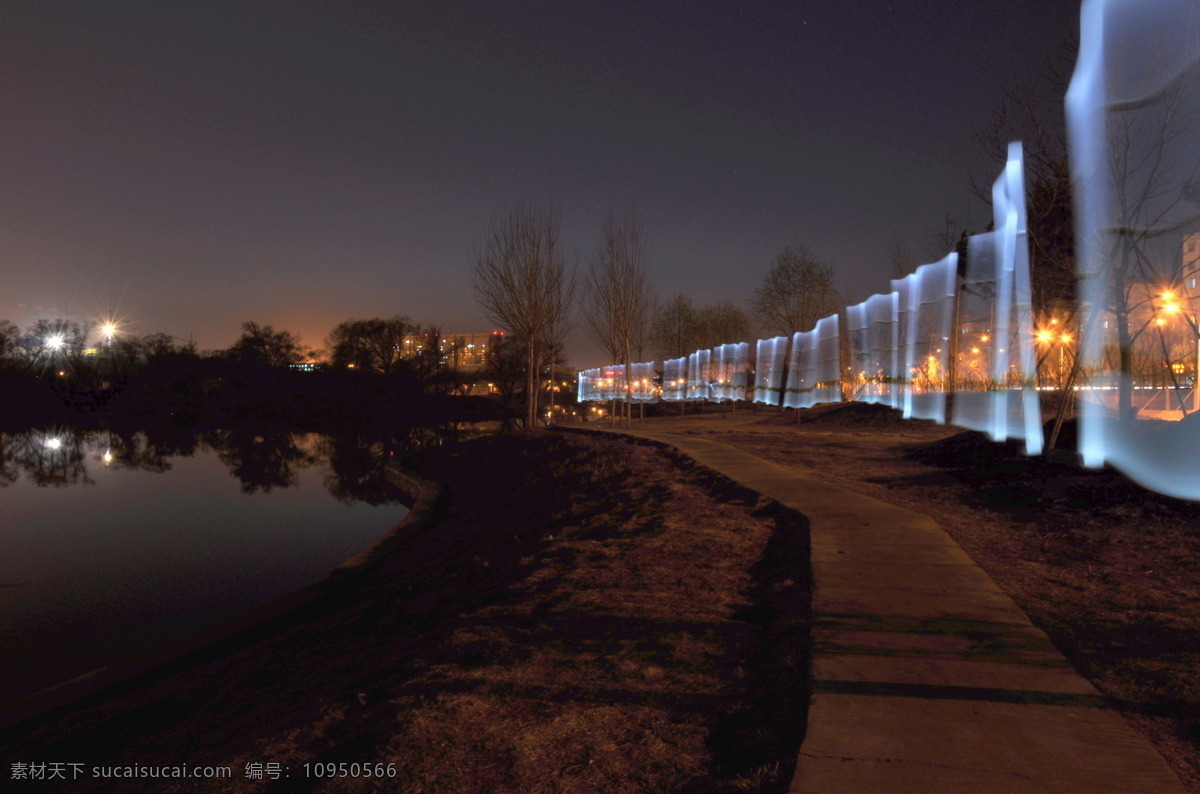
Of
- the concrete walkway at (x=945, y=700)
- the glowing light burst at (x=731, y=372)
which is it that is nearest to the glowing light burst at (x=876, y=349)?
the glowing light burst at (x=731, y=372)

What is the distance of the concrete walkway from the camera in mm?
2461

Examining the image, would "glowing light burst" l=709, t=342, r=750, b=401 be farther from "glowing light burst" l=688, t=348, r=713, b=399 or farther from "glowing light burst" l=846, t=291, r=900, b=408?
"glowing light burst" l=846, t=291, r=900, b=408

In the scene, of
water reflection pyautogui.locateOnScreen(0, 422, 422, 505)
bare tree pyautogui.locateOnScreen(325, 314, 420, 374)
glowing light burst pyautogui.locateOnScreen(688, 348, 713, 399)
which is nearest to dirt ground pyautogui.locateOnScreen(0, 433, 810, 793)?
water reflection pyautogui.locateOnScreen(0, 422, 422, 505)

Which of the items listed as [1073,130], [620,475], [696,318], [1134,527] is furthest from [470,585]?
[696,318]

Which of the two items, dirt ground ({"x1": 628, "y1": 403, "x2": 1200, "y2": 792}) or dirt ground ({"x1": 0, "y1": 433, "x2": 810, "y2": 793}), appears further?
dirt ground ({"x1": 628, "y1": 403, "x2": 1200, "y2": 792})

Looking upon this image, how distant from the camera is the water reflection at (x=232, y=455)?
22.1 meters

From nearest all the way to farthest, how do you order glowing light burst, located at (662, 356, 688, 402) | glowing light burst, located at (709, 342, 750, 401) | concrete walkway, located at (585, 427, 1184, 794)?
1. concrete walkway, located at (585, 427, 1184, 794)
2. glowing light burst, located at (709, 342, 750, 401)
3. glowing light burst, located at (662, 356, 688, 402)

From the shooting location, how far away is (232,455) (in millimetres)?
31531

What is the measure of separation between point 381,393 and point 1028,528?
64.3 m

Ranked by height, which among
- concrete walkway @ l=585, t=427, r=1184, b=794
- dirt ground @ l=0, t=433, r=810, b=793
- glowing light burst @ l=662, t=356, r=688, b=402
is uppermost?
glowing light burst @ l=662, t=356, r=688, b=402

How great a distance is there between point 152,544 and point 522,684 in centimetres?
1299

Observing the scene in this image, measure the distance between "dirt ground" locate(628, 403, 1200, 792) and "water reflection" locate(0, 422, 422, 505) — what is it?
14.0 metres

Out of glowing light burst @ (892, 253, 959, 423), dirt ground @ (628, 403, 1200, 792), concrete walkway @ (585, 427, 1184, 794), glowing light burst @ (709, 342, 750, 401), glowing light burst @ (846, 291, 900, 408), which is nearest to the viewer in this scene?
concrete walkway @ (585, 427, 1184, 794)

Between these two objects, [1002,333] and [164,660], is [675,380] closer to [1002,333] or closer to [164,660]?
[1002,333]
